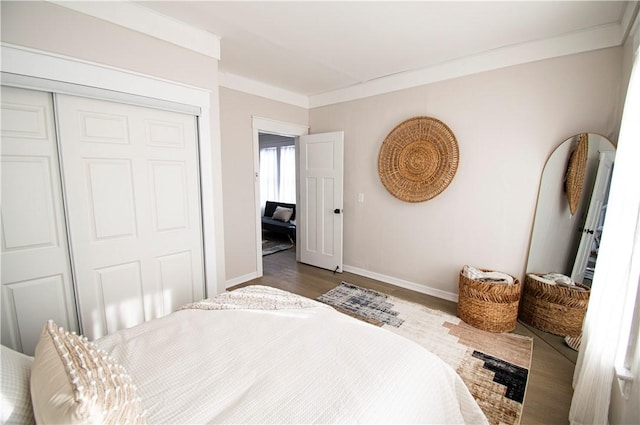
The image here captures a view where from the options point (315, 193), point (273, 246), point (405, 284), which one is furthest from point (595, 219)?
point (273, 246)

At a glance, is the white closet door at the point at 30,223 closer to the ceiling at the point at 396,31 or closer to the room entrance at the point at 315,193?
the ceiling at the point at 396,31

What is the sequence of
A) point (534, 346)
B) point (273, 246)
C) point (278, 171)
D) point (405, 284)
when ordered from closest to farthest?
1. point (534, 346)
2. point (405, 284)
3. point (273, 246)
4. point (278, 171)

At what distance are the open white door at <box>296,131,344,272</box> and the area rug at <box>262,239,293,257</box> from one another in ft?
3.04

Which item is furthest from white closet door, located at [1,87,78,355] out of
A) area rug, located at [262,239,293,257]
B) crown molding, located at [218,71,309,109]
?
area rug, located at [262,239,293,257]

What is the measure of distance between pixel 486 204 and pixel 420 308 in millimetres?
1263

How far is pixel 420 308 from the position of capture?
9.51 feet

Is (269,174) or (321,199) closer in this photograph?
(321,199)

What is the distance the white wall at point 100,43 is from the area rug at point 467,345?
7.97ft

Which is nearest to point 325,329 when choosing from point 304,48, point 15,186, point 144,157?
point 144,157

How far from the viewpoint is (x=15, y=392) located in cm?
77

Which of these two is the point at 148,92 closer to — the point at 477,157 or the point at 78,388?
the point at 78,388

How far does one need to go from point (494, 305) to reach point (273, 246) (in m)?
3.94

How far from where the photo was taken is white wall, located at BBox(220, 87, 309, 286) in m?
3.29

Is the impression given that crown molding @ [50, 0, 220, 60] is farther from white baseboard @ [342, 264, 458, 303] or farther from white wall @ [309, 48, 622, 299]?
white baseboard @ [342, 264, 458, 303]
